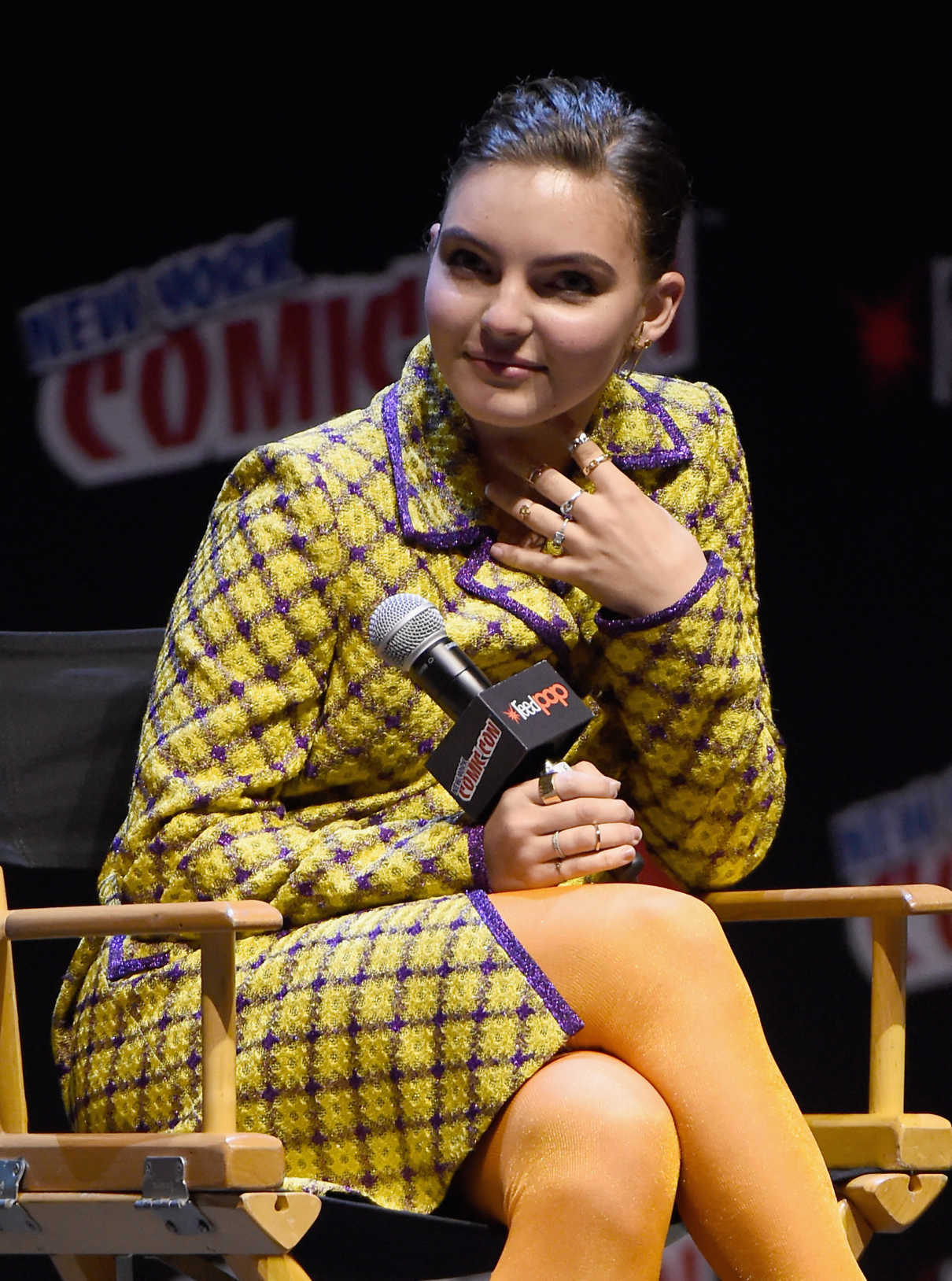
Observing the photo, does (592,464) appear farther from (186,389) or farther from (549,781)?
(186,389)

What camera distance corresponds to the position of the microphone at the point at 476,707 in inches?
59.7

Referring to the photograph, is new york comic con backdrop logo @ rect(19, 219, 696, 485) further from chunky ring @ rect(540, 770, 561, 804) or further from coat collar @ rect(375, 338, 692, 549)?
chunky ring @ rect(540, 770, 561, 804)

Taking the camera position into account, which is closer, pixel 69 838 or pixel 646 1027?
pixel 646 1027

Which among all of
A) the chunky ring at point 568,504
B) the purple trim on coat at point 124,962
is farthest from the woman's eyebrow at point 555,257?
the purple trim on coat at point 124,962

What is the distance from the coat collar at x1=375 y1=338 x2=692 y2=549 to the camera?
184 centimetres

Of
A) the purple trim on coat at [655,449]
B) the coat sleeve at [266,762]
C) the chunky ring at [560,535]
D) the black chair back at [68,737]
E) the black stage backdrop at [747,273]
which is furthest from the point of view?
the black stage backdrop at [747,273]

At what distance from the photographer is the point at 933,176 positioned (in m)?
2.70

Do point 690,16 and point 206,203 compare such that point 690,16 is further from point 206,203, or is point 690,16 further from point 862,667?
point 862,667

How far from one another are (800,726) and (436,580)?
3.61ft

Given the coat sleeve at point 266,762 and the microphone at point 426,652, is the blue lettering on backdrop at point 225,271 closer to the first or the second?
the coat sleeve at point 266,762

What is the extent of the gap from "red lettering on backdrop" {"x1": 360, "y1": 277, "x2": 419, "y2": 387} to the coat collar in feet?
2.53

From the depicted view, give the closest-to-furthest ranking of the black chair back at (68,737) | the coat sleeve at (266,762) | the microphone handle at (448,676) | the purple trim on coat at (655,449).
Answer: the microphone handle at (448,676), the coat sleeve at (266,762), the purple trim on coat at (655,449), the black chair back at (68,737)

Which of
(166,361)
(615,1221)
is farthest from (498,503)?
(166,361)

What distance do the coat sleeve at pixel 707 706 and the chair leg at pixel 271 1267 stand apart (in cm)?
60
